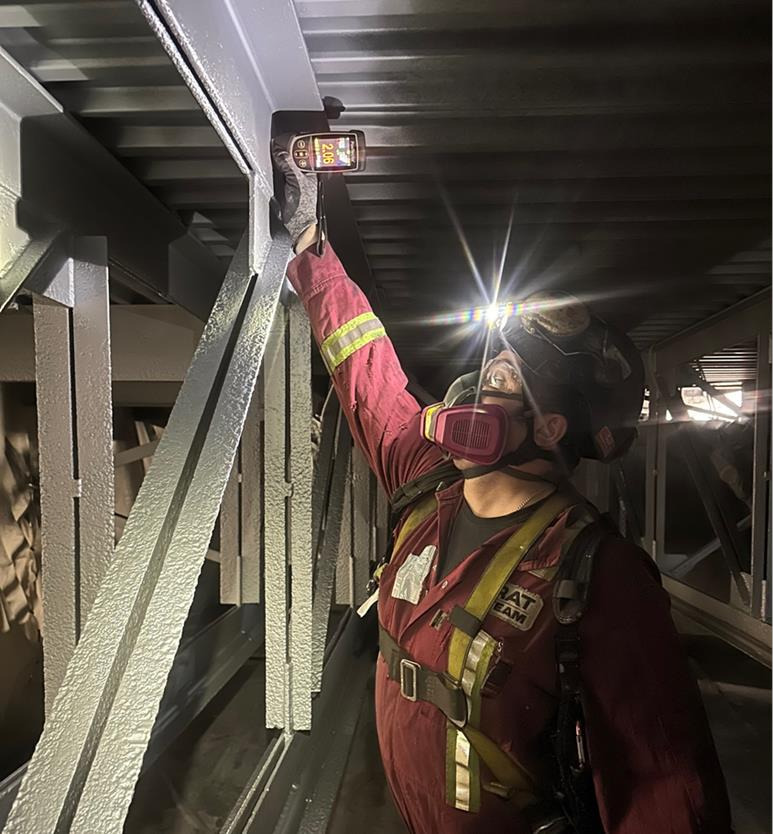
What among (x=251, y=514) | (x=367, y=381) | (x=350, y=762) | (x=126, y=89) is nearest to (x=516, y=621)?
(x=367, y=381)

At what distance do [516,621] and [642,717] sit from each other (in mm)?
284

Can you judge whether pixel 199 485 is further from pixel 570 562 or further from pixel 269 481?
pixel 269 481

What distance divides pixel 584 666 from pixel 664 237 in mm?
1976

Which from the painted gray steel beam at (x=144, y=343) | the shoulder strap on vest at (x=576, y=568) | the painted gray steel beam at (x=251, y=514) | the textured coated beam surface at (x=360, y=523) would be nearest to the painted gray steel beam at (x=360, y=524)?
the textured coated beam surface at (x=360, y=523)

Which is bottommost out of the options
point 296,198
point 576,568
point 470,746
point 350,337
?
point 470,746

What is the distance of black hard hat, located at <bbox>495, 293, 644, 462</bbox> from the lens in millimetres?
1404

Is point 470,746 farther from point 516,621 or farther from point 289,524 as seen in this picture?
point 289,524

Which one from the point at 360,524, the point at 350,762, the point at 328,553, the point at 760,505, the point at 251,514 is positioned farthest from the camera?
the point at 760,505

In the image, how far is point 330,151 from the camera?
1487 millimetres

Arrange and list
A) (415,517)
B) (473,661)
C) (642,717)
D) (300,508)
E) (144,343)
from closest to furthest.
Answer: (642,717) → (473,661) → (415,517) → (300,508) → (144,343)

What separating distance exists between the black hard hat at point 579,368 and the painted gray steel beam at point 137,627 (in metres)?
0.63

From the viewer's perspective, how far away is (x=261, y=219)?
1.48 m

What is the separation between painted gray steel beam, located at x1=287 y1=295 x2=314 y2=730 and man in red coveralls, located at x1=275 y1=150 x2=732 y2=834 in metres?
0.34

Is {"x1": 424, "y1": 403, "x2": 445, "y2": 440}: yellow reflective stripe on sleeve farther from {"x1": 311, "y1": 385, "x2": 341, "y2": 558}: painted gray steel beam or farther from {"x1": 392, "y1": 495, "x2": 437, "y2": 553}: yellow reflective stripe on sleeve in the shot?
{"x1": 311, "y1": 385, "x2": 341, "y2": 558}: painted gray steel beam
